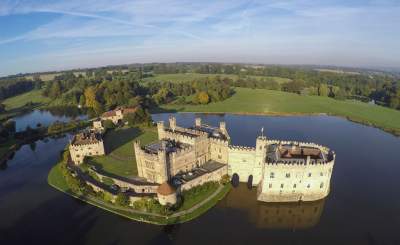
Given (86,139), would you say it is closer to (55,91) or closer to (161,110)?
(161,110)

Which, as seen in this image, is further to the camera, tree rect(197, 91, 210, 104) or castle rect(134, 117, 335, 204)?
tree rect(197, 91, 210, 104)

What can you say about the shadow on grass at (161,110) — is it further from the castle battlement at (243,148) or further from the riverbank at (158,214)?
the castle battlement at (243,148)

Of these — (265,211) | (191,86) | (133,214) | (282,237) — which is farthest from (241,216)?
(191,86)

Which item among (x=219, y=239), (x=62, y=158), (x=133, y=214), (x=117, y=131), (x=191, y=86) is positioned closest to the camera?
(x=219, y=239)

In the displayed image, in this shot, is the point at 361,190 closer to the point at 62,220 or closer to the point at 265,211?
the point at 265,211

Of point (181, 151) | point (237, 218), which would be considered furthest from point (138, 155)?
point (237, 218)

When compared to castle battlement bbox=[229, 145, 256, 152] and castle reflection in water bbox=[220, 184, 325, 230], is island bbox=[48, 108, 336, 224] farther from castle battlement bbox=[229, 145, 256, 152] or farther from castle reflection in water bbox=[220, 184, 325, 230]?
castle reflection in water bbox=[220, 184, 325, 230]

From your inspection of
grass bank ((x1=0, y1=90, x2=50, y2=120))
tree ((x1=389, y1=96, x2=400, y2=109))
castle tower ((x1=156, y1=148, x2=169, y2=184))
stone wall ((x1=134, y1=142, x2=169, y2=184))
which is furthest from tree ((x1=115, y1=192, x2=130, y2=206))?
tree ((x1=389, y1=96, x2=400, y2=109))
